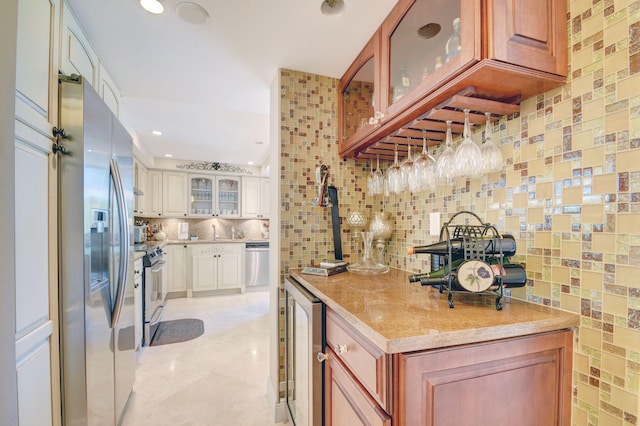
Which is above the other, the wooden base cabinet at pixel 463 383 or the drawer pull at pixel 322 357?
the wooden base cabinet at pixel 463 383

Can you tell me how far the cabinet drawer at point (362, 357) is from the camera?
0.73m

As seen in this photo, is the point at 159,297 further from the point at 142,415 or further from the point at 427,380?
the point at 427,380

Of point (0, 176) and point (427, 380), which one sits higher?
point (0, 176)

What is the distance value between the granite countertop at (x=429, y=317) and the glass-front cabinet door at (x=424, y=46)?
2.60 ft

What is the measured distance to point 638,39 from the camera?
75 centimetres

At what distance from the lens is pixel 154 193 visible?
190 inches

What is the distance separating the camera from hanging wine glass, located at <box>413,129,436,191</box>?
1.33m

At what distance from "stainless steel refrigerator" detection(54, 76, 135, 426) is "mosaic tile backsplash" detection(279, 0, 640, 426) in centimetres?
177

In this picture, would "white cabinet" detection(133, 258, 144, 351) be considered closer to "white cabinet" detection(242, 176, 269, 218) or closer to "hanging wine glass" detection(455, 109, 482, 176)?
"hanging wine glass" detection(455, 109, 482, 176)

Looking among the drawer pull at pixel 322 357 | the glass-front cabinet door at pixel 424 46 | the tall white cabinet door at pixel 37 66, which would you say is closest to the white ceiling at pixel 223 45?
the glass-front cabinet door at pixel 424 46

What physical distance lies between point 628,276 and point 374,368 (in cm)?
76

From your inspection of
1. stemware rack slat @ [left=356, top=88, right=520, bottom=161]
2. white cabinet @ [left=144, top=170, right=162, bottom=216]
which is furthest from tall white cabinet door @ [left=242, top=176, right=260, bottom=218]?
stemware rack slat @ [left=356, top=88, right=520, bottom=161]

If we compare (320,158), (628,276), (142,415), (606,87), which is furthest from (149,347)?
(606,87)

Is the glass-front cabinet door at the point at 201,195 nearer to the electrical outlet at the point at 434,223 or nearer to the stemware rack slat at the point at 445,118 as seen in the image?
→ the stemware rack slat at the point at 445,118
